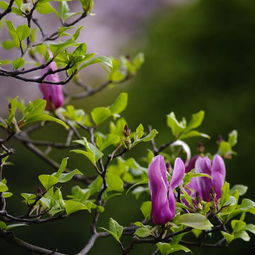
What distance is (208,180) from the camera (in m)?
1.11

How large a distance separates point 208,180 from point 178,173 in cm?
18

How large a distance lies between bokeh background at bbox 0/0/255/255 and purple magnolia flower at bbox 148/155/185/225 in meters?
1.65

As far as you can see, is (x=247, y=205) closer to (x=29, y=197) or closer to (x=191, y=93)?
(x=29, y=197)

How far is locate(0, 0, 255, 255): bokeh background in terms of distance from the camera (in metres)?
2.63

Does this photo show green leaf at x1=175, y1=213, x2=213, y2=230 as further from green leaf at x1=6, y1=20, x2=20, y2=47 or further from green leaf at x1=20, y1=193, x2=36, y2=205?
green leaf at x1=6, y1=20, x2=20, y2=47

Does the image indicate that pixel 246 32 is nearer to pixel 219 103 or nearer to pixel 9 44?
pixel 219 103

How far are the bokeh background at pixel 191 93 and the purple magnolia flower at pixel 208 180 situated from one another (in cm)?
148

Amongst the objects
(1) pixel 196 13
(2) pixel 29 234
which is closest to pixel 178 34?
(1) pixel 196 13

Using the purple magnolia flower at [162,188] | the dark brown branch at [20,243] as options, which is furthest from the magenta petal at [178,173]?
the dark brown branch at [20,243]

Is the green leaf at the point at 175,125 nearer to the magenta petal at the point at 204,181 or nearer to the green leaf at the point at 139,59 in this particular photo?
the magenta petal at the point at 204,181

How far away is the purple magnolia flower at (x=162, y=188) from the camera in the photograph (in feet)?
3.09

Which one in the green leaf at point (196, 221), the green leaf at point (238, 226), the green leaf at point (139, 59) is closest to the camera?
the green leaf at point (196, 221)

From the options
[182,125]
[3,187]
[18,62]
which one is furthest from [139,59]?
[3,187]

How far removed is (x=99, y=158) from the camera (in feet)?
3.37
